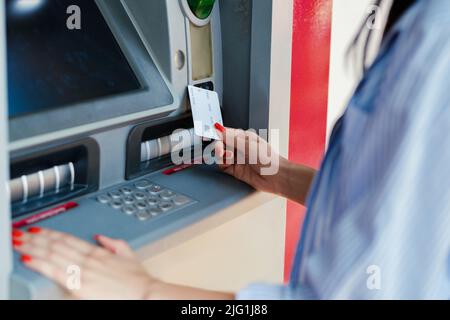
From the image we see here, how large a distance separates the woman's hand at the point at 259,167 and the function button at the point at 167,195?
22 centimetres

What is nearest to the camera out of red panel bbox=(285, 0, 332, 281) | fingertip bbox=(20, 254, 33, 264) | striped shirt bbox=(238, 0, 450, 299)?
striped shirt bbox=(238, 0, 450, 299)

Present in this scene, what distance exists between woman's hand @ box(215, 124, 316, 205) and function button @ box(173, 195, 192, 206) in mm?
223

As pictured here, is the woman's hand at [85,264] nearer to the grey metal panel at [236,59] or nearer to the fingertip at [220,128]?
the fingertip at [220,128]

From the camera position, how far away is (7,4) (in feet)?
4.71

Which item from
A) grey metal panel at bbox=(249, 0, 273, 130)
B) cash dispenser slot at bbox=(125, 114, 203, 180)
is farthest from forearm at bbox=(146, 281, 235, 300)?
grey metal panel at bbox=(249, 0, 273, 130)

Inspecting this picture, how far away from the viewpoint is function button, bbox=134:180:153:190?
1.61 meters

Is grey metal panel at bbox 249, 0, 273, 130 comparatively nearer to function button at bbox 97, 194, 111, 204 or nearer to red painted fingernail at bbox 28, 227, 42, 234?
function button at bbox 97, 194, 111, 204

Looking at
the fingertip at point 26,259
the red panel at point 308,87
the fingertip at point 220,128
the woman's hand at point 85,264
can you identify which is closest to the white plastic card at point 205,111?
the fingertip at point 220,128

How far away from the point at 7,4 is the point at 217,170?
0.69 meters

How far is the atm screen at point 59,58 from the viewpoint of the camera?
1438 mm

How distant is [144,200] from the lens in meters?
1.55

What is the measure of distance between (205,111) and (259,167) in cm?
21

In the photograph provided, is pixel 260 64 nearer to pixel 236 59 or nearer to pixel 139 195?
pixel 236 59
